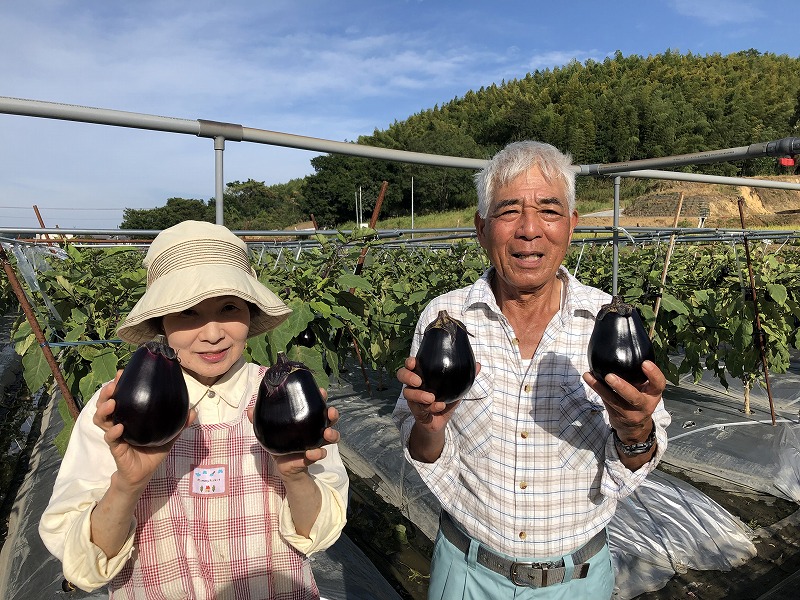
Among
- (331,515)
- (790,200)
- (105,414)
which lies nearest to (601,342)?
(331,515)

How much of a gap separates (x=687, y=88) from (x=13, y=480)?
75.8 metres

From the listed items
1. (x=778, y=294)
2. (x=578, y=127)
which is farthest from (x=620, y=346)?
(x=578, y=127)

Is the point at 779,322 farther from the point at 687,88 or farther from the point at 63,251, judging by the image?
the point at 687,88

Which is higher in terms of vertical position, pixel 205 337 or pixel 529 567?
pixel 205 337

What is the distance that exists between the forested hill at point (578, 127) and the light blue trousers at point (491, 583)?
40523mm

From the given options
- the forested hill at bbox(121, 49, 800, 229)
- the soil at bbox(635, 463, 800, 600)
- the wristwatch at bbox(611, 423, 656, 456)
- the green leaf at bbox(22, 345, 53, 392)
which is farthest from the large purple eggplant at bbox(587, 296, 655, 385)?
the forested hill at bbox(121, 49, 800, 229)

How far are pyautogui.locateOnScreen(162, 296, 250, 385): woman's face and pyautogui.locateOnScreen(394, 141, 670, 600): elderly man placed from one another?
1.64ft

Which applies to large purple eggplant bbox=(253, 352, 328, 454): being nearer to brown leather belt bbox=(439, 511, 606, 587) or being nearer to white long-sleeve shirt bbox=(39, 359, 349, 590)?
white long-sleeve shirt bbox=(39, 359, 349, 590)

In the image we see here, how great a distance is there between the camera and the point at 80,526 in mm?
1077

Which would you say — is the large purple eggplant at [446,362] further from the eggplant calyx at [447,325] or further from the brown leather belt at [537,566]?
the brown leather belt at [537,566]

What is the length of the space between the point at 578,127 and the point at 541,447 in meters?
63.8

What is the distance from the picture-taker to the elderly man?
4.97 feet

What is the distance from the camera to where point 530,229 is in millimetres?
1485

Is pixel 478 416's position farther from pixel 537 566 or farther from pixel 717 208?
pixel 717 208
